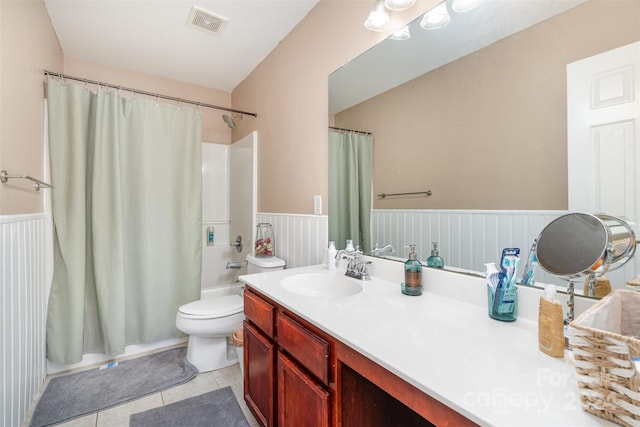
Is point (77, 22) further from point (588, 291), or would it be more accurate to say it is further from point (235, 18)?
point (588, 291)

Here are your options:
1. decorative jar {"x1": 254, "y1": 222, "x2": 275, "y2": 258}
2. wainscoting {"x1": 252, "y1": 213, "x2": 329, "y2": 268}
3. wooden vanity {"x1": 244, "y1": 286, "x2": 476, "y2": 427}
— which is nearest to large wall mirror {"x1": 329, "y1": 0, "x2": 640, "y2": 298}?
wainscoting {"x1": 252, "y1": 213, "x2": 329, "y2": 268}

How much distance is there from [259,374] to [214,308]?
0.76 metres

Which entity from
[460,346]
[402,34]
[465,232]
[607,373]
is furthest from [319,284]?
[402,34]

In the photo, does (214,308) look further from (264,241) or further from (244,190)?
(244,190)

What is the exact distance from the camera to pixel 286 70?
2125 millimetres

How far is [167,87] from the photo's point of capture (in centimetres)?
278

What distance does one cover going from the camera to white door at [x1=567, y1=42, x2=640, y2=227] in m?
0.73

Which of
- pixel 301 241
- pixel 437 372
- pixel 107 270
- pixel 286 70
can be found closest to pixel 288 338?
pixel 437 372

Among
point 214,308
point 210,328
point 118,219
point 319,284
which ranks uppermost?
point 118,219

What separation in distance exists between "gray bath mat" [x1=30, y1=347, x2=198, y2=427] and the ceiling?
2373mm

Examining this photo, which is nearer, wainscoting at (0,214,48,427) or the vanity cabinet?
the vanity cabinet

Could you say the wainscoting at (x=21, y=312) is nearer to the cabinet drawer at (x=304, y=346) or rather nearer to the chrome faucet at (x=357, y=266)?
the cabinet drawer at (x=304, y=346)

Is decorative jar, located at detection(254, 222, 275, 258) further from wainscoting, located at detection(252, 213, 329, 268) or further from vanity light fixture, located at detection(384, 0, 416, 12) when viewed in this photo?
vanity light fixture, located at detection(384, 0, 416, 12)

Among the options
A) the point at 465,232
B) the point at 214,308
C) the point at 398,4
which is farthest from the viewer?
the point at 214,308
